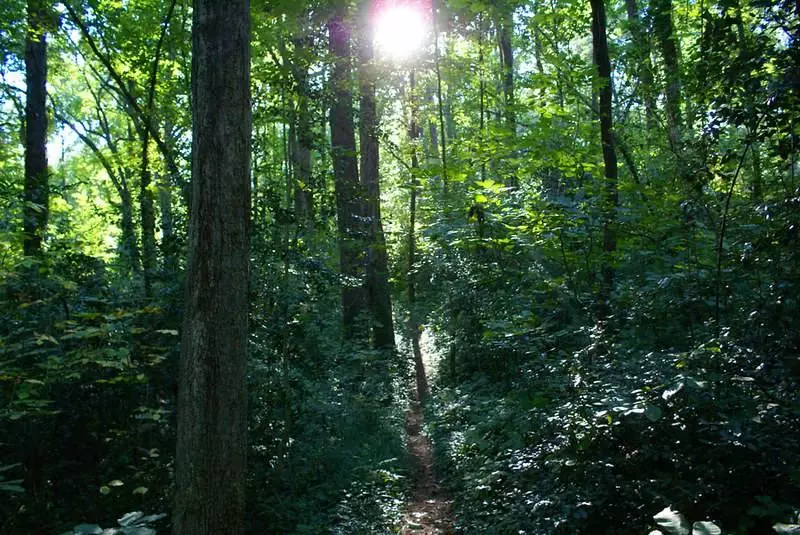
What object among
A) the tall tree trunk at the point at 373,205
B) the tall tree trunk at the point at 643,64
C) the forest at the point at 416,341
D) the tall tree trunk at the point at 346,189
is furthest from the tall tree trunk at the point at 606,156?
the tall tree trunk at the point at 373,205

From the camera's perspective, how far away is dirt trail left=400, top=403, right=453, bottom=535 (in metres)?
5.53

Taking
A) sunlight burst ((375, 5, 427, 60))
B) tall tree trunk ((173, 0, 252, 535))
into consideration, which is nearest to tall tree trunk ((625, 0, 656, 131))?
sunlight burst ((375, 5, 427, 60))

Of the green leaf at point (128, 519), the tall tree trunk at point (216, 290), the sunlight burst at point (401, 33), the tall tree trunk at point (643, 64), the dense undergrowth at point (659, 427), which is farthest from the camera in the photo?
the sunlight burst at point (401, 33)

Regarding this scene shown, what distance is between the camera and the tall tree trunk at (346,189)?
345 inches

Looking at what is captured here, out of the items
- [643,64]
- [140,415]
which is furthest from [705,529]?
[643,64]

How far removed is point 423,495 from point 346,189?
15.0ft

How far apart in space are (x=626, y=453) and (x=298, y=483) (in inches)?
140

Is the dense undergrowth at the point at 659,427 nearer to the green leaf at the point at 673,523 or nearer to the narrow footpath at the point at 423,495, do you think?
the narrow footpath at the point at 423,495

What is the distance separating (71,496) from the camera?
511cm

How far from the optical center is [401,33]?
12.4 m

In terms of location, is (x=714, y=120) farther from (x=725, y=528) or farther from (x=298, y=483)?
(x=298, y=483)

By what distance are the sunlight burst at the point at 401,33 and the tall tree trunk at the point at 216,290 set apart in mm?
7159

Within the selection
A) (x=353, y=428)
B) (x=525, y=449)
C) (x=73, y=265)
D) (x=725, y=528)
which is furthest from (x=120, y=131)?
(x=725, y=528)

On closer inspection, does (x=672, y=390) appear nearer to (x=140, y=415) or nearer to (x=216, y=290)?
(x=216, y=290)
